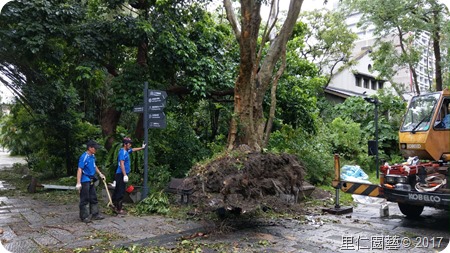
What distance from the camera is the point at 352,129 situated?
58.0ft

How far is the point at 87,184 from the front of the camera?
Answer: 7719 mm

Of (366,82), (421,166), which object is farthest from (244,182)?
(366,82)

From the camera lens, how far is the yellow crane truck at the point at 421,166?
6.95 meters

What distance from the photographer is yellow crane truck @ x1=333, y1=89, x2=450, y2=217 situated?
695 centimetres

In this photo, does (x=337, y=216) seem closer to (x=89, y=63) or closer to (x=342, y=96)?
(x=89, y=63)

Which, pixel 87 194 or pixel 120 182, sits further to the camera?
pixel 120 182

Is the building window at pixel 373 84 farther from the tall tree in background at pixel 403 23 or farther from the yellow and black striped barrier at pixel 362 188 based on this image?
the yellow and black striped barrier at pixel 362 188

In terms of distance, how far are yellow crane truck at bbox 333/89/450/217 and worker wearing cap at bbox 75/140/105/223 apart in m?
5.28

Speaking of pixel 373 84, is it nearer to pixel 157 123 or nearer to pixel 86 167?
pixel 157 123

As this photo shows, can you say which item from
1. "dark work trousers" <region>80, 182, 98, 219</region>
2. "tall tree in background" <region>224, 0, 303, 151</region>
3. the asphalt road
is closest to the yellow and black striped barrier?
the asphalt road

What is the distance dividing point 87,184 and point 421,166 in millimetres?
6655

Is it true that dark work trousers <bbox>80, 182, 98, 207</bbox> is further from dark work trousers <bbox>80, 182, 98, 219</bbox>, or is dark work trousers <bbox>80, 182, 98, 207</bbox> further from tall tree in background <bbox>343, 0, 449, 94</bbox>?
tall tree in background <bbox>343, 0, 449, 94</bbox>

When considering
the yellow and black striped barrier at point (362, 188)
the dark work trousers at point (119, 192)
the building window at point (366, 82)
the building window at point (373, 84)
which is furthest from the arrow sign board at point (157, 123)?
the building window at point (373, 84)

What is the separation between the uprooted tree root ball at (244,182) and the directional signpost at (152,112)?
1.89 metres
